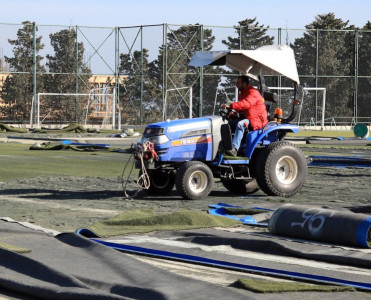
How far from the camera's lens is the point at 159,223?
8.88 meters

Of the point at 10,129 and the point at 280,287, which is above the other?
the point at 10,129

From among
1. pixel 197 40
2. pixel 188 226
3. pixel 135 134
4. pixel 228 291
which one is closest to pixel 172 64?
pixel 197 40

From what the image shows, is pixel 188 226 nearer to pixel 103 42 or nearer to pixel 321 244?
pixel 321 244

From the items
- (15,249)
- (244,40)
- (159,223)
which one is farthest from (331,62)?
(15,249)

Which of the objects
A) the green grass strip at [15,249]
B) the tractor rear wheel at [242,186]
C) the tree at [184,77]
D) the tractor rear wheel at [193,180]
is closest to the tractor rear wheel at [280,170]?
the tractor rear wheel at [242,186]

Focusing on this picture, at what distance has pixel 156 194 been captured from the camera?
12.7 metres

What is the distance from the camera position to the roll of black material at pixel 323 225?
7676 mm

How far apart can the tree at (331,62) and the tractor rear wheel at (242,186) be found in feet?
119

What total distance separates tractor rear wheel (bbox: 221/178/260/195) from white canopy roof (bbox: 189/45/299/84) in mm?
1652

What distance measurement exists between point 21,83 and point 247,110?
Result: 125 feet

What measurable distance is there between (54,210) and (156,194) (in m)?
2.47

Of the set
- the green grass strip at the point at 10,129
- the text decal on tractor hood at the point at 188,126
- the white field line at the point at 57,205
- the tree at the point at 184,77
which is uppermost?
A: the tree at the point at 184,77

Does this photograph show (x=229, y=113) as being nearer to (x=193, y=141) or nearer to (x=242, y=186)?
(x=193, y=141)

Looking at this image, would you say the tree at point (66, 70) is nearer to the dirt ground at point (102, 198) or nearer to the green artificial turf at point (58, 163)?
the green artificial turf at point (58, 163)
